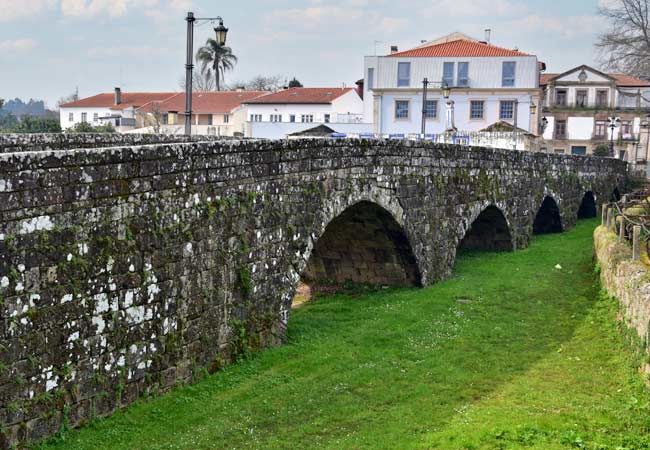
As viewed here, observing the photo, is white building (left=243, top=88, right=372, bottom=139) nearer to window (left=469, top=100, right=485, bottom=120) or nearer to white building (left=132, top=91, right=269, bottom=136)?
white building (left=132, top=91, right=269, bottom=136)

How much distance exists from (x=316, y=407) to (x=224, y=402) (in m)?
1.11

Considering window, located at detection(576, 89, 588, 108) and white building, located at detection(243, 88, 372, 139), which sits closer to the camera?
white building, located at detection(243, 88, 372, 139)

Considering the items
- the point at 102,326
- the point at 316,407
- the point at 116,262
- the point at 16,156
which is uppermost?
the point at 16,156

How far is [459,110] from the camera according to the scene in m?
53.9

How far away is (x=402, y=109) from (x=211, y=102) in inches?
775

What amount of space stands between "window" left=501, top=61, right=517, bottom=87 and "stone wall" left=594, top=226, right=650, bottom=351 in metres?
33.9

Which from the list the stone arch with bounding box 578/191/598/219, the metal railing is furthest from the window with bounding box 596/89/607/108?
the metal railing

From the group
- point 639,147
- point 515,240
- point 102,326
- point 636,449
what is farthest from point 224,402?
point 639,147

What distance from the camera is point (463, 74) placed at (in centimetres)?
5384

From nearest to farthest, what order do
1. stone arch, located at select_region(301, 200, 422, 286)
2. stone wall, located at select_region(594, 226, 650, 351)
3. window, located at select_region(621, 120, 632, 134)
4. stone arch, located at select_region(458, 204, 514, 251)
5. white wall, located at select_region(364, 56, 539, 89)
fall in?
stone wall, located at select_region(594, 226, 650, 351)
stone arch, located at select_region(301, 200, 422, 286)
stone arch, located at select_region(458, 204, 514, 251)
white wall, located at select_region(364, 56, 539, 89)
window, located at select_region(621, 120, 632, 134)

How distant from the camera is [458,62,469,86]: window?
5363cm

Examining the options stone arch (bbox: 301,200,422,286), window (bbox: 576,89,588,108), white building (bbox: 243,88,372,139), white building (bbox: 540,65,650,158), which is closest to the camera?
stone arch (bbox: 301,200,422,286)

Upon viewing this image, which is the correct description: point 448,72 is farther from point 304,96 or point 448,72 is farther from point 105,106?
point 105,106

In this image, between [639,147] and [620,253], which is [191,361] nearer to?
[620,253]
